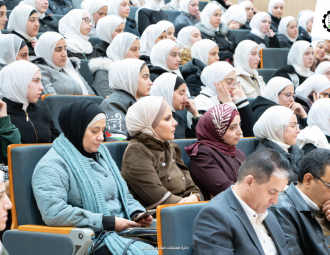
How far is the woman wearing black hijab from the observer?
1.95 metres

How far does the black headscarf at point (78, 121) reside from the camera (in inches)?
85.0

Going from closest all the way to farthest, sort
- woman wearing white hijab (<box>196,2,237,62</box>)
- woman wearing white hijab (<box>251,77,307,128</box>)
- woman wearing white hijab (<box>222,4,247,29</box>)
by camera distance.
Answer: woman wearing white hijab (<box>251,77,307,128</box>) → woman wearing white hijab (<box>196,2,237,62</box>) → woman wearing white hijab (<box>222,4,247,29</box>)

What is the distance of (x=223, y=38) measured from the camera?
6.08 metres

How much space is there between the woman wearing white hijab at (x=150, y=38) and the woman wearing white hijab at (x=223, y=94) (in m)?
1.11

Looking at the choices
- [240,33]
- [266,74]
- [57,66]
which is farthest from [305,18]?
[57,66]

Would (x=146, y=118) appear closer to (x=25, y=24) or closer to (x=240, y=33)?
(x=25, y=24)

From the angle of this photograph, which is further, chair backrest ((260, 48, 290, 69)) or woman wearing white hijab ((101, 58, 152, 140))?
chair backrest ((260, 48, 290, 69))

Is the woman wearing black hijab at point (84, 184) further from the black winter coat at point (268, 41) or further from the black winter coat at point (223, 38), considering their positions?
the black winter coat at point (268, 41)

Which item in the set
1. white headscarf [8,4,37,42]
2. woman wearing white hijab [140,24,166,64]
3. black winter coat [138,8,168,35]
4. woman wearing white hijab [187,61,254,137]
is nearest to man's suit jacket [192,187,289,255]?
woman wearing white hijab [187,61,254,137]

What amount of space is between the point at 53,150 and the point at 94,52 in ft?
8.68

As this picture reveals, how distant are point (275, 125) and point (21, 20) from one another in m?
2.45

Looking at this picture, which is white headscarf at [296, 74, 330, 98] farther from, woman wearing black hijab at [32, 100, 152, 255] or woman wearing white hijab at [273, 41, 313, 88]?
woman wearing black hijab at [32, 100, 152, 255]

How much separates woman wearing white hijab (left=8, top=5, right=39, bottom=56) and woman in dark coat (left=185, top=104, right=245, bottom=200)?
2.05 metres

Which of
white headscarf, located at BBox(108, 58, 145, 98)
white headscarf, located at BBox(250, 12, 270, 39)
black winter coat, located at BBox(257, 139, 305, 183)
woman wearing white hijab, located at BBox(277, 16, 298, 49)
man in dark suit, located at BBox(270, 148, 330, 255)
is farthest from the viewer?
woman wearing white hijab, located at BBox(277, 16, 298, 49)
